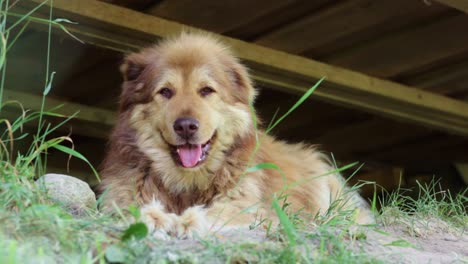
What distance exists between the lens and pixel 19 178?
113 inches

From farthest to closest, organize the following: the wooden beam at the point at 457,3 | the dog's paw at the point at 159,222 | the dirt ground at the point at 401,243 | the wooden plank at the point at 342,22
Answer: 1. the wooden plank at the point at 342,22
2. the wooden beam at the point at 457,3
3. the dog's paw at the point at 159,222
4. the dirt ground at the point at 401,243

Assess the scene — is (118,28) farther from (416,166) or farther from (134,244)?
(416,166)

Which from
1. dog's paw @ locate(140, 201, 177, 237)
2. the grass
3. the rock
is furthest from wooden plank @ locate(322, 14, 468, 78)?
dog's paw @ locate(140, 201, 177, 237)

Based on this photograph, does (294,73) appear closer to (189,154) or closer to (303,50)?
(303,50)

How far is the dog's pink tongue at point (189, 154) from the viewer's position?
3.84 meters

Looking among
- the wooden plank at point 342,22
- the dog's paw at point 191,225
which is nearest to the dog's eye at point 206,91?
the dog's paw at point 191,225

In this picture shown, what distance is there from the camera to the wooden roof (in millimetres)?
5277

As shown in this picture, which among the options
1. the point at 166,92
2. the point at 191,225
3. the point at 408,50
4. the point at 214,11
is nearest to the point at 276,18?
the point at 214,11

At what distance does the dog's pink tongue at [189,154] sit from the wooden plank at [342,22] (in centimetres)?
202

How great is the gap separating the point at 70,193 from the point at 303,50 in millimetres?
2967

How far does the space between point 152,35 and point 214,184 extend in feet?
5.75

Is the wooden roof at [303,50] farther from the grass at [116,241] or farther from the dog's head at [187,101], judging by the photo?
the grass at [116,241]

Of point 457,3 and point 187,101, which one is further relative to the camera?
point 457,3

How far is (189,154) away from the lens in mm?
3877
